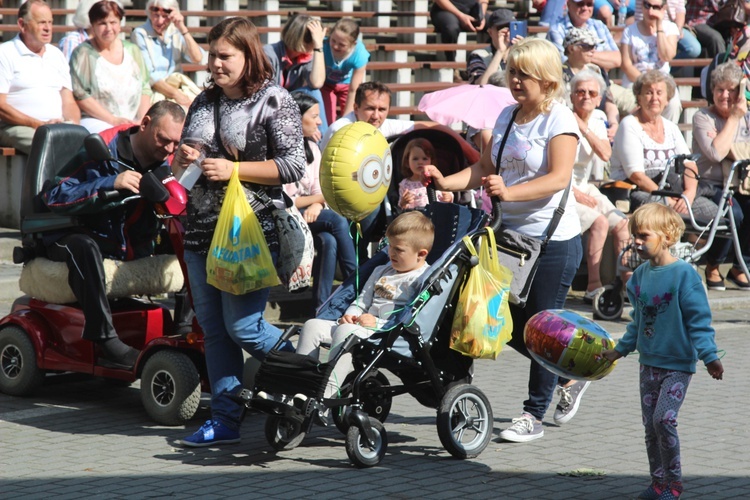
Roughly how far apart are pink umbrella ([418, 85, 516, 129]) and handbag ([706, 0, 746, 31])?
7423mm

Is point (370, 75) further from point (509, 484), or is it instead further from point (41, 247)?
point (509, 484)

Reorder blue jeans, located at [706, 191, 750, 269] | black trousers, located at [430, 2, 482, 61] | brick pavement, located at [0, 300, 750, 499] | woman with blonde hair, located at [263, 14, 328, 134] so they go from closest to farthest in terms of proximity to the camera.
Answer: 1. brick pavement, located at [0, 300, 750, 499]
2. blue jeans, located at [706, 191, 750, 269]
3. woman with blonde hair, located at [263, 14, 328, 134]
4. black trousers, located at [430, 2, 482, 61]

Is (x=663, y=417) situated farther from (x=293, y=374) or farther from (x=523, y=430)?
(x=293, y=374)

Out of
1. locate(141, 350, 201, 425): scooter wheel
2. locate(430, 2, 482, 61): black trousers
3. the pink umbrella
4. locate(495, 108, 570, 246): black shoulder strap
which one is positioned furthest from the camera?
locate(430, 2, 482, 61): black trousers

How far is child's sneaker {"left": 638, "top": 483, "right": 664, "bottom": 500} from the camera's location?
499 centimetres

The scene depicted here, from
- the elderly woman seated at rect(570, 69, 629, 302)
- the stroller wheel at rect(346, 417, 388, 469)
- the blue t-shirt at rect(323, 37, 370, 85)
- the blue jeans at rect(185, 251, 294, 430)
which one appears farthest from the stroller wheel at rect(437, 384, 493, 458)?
the blue t-shirt at rect(323, 37, 370, 85)

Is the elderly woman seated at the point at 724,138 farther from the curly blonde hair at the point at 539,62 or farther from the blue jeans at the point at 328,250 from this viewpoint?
the curly blonde hair at the point at 539,62

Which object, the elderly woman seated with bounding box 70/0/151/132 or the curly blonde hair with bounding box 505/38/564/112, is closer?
the curly blonde hair with bounding box 505/38/564/112

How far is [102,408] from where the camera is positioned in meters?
6.72

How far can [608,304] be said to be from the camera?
9633 millimetres

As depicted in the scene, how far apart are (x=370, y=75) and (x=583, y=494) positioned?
1077cm

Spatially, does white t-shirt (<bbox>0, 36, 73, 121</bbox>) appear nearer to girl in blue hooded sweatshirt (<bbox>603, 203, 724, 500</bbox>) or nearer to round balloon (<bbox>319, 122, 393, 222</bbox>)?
round balloon (<bbox>319, 122, 393, 222</bbox>)

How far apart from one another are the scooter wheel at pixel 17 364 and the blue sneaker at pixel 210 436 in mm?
1353

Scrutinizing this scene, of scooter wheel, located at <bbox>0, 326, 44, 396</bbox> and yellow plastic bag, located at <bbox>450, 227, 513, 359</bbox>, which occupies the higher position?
yellow plastic bag, located at <bbox>450, 227, 513, 359</bbox>
